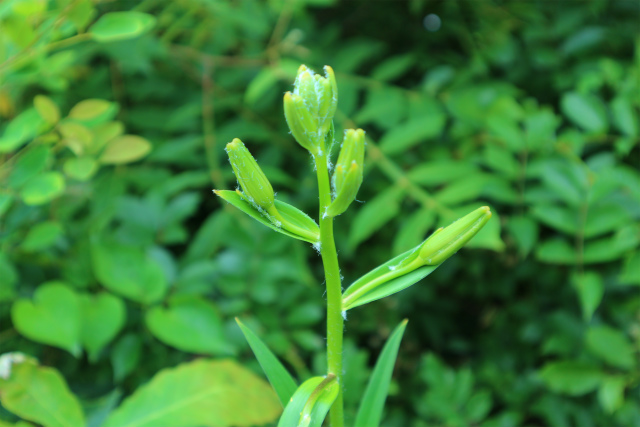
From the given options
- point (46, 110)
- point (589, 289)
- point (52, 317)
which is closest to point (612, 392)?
point (589, 289)

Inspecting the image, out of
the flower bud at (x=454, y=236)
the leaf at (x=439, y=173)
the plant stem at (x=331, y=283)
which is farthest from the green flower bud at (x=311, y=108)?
the leaf at (x=439, y=173)

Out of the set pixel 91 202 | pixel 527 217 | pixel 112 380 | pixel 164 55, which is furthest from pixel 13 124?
pixel 527 217

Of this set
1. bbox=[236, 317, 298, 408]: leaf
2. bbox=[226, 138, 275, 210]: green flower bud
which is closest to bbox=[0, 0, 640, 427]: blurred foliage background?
bbox=[236, 317, 298, 408]: leaf

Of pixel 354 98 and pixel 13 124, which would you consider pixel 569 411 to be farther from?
pixel 13 124

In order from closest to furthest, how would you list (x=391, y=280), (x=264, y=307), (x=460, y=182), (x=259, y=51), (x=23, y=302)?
1. (x=391, y=280)
2. (x=23, y=302)
3. (x=264, y=307)
4. (x=460, y=182)
5. (x=259, y=51)

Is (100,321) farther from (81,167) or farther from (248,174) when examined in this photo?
(248,174)

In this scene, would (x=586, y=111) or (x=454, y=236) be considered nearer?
(x=454, y=236)
